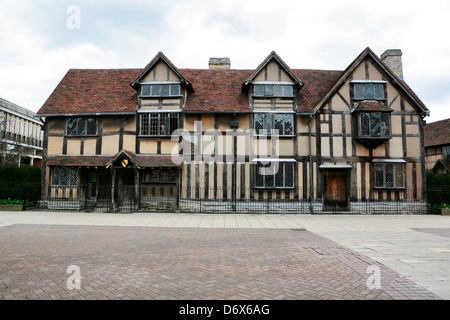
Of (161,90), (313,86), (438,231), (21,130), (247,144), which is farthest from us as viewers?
(21,130)

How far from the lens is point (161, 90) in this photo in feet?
56.2

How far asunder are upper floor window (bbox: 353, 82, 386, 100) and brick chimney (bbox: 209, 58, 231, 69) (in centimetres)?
927

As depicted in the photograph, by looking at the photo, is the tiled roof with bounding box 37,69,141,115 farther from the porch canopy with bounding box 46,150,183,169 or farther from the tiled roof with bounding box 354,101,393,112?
the tiled roof with bounding box 354,101,393,112

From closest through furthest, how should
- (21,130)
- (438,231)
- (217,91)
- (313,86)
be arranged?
(438,231)
(217,91)
(313,86)
(21,130)

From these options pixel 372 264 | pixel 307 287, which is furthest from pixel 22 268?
pixel 372 264

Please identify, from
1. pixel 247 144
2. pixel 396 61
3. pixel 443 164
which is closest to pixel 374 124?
pixel 396 61

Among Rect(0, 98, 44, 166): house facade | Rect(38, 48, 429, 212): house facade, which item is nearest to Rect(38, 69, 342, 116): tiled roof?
Rect(38, 48, 429, 212): house facade

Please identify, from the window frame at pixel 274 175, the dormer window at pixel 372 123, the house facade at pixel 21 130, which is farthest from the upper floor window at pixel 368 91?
the house facade at pixel 21 130

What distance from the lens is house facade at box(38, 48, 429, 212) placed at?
644 inches

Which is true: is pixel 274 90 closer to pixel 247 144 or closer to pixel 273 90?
pixel 273 90

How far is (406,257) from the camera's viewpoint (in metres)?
6.48

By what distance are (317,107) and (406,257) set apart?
11365 millimetres

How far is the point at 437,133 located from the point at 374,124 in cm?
1992

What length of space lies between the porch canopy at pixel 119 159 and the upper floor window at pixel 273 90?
624 cm
